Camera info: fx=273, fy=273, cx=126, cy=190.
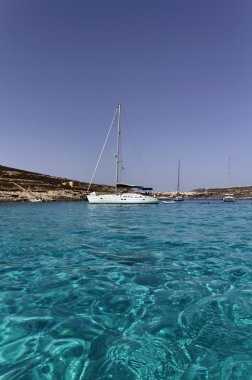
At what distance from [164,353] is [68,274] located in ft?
16.2

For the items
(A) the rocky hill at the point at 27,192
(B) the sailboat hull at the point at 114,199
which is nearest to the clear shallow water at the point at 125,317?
(B) the sailboat hull at the point at 114,199

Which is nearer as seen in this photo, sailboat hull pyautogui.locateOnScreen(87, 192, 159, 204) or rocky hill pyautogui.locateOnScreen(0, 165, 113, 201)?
sailboat hull pyautogui.locateOnScreen(87, 192, 159, 204)

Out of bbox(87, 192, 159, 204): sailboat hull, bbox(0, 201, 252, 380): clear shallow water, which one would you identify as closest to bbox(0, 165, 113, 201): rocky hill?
bbox(87, 192, 159, 204): sailboat hull

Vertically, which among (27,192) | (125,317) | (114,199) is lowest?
(125,317)

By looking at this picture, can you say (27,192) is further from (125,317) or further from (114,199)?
(125,317)

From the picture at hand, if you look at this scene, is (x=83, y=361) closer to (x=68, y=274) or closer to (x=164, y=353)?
(x=164, y=353)

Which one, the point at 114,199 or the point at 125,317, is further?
the point at 114,199

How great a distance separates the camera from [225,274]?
28.4ft

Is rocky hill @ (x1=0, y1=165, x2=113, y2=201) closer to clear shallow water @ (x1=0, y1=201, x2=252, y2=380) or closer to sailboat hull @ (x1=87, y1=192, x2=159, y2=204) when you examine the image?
sailboat hull @ (x1=87, y1=192, x2=159, y2=204)

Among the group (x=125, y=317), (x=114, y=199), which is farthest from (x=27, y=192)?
(x=125, y=317)

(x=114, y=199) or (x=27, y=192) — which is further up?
(x=27, y=192)

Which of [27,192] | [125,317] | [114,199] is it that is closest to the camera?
[125,317]

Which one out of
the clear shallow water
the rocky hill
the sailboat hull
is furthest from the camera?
the rocky hill

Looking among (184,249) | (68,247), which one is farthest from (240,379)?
(68,247)
